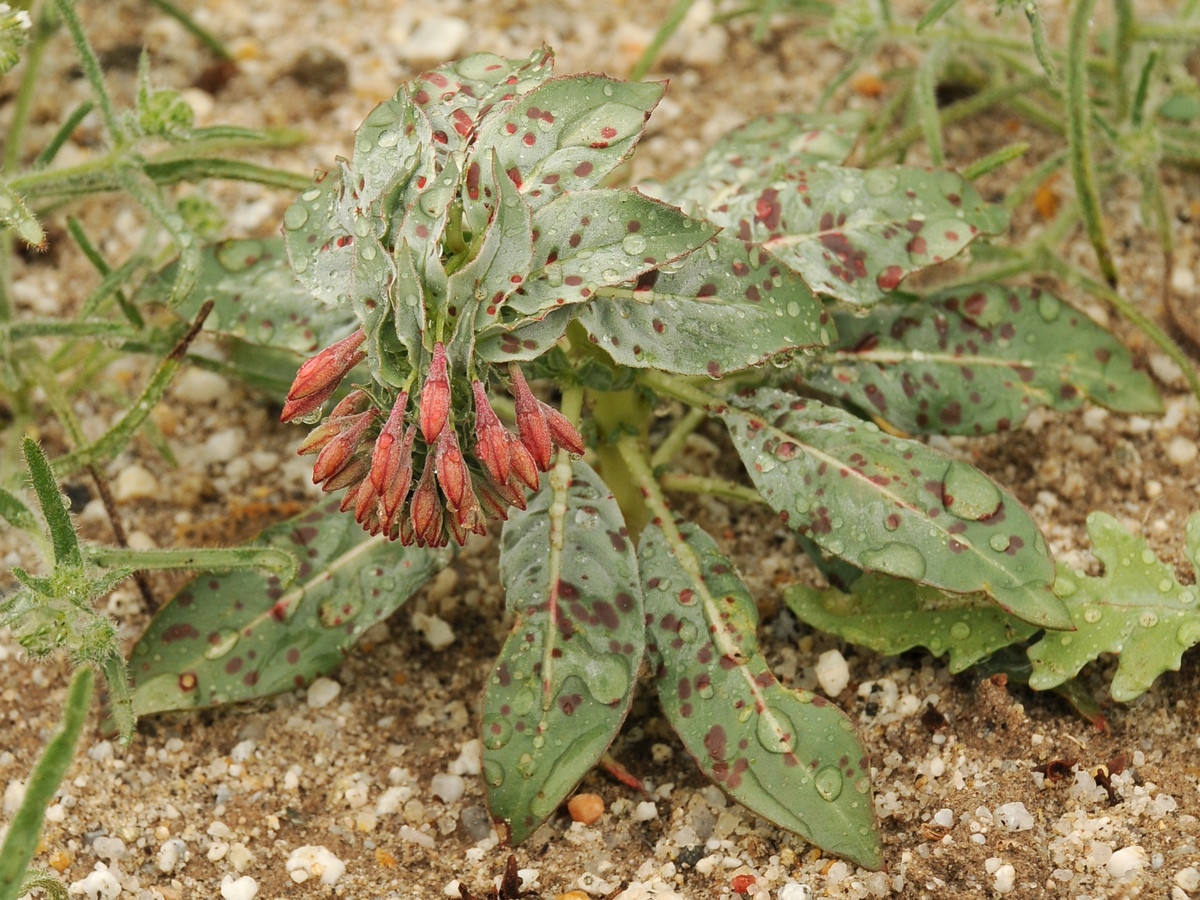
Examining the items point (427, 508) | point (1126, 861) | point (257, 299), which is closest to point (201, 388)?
point (257, 299)

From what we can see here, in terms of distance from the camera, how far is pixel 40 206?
318 cm

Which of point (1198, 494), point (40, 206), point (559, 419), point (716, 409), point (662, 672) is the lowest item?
point (1198, 494)

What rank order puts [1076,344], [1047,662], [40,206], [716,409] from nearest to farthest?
[1047,662]
[716,409]
[1076,344]
[40,206]

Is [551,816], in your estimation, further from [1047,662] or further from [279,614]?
[1047,662]

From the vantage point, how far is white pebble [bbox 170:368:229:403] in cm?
345

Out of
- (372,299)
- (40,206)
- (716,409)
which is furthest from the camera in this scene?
(40,206)

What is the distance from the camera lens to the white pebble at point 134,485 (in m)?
3.20

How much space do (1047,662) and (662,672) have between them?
0.75 m

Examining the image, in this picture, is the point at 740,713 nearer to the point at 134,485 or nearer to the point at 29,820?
the point at 29,820

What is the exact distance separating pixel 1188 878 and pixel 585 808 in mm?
1078

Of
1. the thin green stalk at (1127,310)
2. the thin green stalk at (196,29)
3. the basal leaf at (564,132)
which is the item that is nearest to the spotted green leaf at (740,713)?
the basal leaf at (564,132)

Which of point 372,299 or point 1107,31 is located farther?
point 1107,31

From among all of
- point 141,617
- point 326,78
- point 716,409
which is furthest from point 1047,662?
point 326,78

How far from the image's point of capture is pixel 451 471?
2057 millimetres
